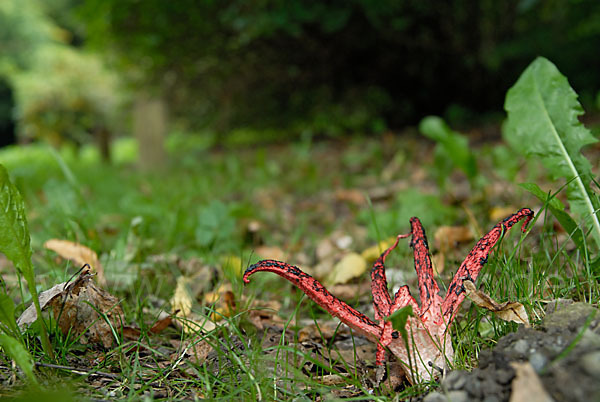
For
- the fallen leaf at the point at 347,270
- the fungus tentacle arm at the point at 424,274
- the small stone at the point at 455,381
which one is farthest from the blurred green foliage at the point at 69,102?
the small stone at the point at 455,381

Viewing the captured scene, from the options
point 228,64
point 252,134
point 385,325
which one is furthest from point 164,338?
point 252,134

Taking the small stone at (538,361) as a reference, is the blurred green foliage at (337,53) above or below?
above

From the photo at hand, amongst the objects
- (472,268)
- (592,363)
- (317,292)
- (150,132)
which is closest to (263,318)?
(317,292)

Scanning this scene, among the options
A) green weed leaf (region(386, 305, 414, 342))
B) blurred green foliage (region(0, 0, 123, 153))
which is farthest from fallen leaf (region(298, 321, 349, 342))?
blurred green foliage (region(0, 0, 123, 153))

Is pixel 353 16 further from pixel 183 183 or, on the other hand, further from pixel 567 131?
pixel 567 131

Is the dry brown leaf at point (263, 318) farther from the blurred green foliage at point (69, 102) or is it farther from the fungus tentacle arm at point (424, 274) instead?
the blurred green foliage at point (69, 102)

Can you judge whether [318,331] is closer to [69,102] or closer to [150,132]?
[150,132]
